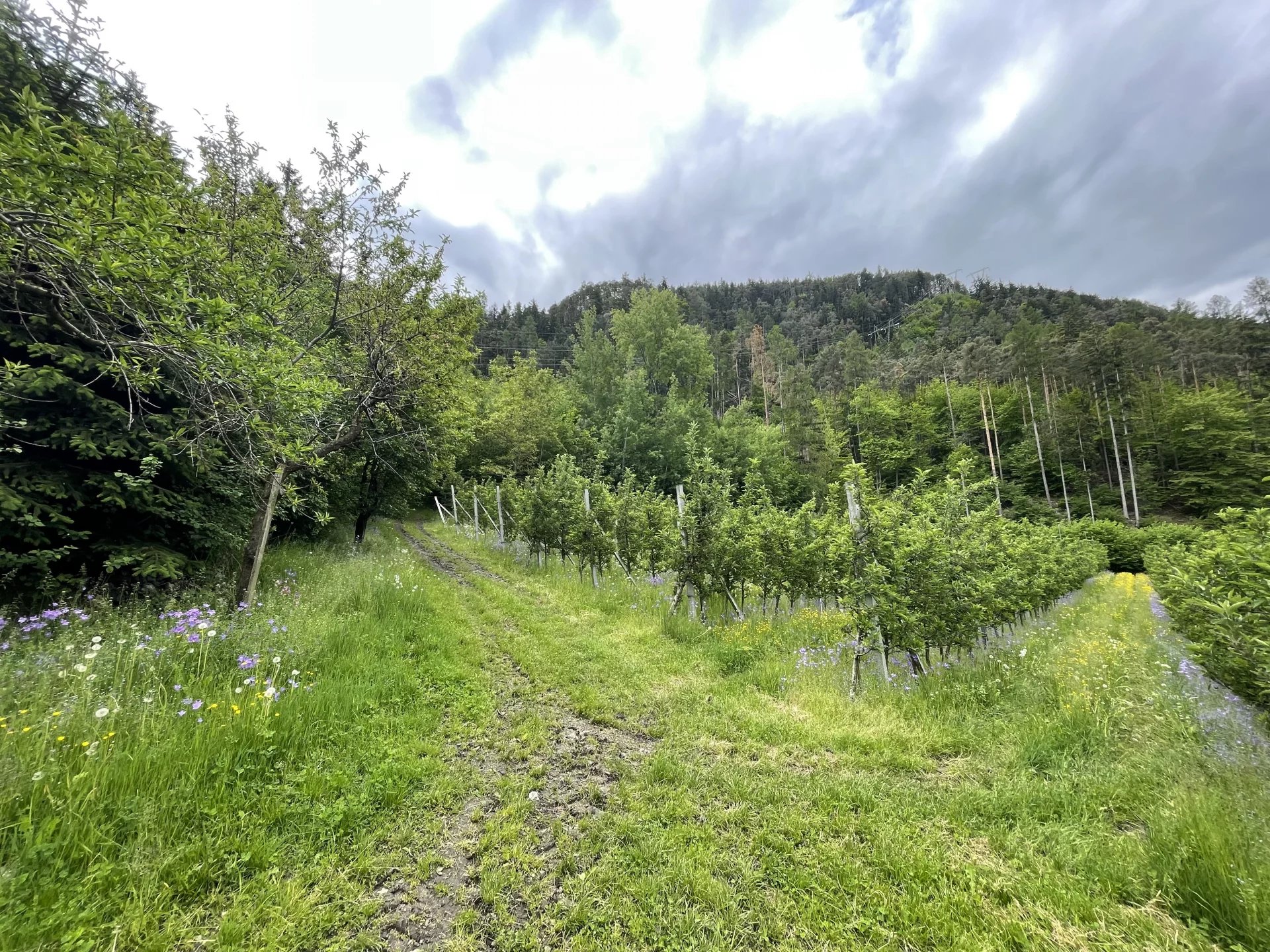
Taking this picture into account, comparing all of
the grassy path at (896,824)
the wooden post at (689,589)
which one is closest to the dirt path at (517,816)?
the grassy path at (896,824)

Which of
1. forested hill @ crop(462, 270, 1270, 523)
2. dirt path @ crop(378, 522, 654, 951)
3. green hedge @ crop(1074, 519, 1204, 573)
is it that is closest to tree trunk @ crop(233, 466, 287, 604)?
dirt path @ crop(378, 522, 654, 951)

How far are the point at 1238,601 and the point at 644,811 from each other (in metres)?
4.81

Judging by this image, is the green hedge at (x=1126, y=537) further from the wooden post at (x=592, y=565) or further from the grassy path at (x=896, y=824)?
the grassy path at (x=896, y=824)

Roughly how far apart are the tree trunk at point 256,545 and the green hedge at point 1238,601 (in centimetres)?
1006

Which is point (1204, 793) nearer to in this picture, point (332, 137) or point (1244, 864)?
point (1244, 864)

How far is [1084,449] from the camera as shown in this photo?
40.4 meters

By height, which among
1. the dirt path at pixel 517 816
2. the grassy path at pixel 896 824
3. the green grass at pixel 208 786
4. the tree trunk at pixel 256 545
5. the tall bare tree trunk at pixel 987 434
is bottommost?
the grassy path at pixel 896 824

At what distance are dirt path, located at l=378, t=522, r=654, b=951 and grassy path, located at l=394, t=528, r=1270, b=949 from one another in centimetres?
3

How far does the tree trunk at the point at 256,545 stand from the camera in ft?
19.8

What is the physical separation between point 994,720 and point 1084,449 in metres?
52.5

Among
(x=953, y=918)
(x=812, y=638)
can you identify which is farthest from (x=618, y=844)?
(x=812, y=638)

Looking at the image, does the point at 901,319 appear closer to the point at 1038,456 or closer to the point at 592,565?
the point at 1038,456

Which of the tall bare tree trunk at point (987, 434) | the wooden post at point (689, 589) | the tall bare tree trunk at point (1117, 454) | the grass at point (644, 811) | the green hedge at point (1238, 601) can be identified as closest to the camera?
the grass at point (644, 811)

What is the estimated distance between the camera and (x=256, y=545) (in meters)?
6.10
